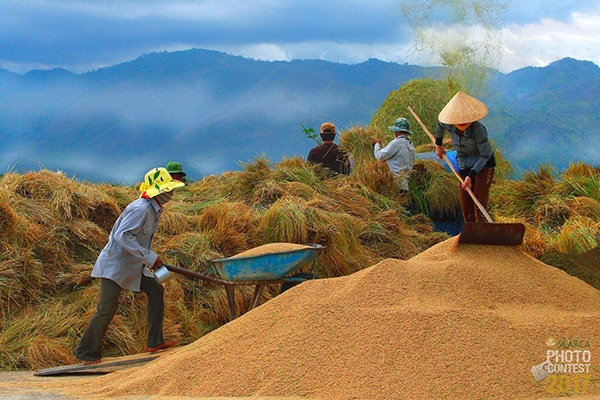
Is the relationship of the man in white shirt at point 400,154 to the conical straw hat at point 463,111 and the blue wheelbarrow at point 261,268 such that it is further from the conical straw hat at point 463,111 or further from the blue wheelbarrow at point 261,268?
the blue wheelbarrow at point 261,268

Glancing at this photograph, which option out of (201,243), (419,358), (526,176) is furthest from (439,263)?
(526,176)

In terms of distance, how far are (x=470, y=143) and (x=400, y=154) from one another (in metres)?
2.03

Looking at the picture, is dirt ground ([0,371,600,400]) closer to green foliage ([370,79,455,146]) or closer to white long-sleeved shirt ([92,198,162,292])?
white long-sleeved shirt ([92,198,162,292])

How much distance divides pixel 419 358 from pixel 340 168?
194 inches

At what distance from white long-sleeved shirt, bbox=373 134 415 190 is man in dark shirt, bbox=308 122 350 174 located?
401mm

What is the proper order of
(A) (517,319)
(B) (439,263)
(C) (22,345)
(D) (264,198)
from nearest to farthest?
(A) (517,319), (B) (439,263), (C) (22,345), (D) (264,198)

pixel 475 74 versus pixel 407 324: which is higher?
pixel 475 74

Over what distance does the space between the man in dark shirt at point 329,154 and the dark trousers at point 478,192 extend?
2.18m

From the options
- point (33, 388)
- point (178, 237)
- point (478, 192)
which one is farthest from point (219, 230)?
point (33, 388)

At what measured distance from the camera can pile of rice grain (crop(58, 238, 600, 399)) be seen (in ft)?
12.5

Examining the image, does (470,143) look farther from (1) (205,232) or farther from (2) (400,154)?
(1) (205,232)

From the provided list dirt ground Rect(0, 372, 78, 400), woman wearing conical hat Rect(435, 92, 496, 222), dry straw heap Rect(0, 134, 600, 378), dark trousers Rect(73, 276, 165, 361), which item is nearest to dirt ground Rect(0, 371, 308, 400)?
dirt ground Rect(0, 372, 78, 400)

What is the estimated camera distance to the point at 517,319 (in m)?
4.27

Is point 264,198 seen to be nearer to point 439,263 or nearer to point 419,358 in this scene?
point 439,263
